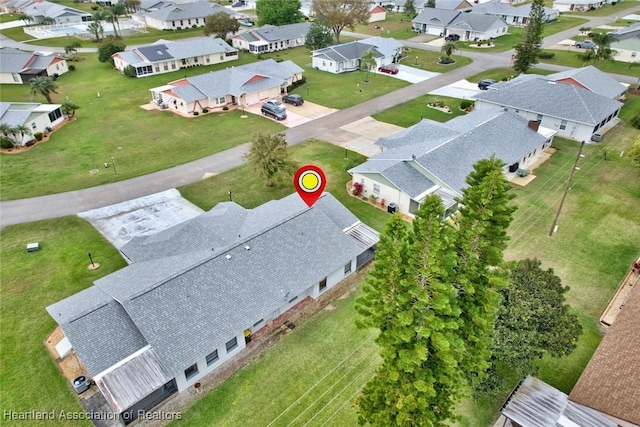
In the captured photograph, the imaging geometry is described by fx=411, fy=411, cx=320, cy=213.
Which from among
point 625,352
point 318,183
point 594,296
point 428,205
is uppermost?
point 428,205

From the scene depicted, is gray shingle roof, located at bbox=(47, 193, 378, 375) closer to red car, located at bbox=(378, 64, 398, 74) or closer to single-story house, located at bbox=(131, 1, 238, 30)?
red car, located at bbox=(378, 64, 398, 74)

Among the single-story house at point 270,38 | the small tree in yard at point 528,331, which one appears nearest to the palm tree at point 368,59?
the single-story house at point 270,38

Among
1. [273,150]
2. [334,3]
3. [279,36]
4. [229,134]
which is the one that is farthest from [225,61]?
[273,150]

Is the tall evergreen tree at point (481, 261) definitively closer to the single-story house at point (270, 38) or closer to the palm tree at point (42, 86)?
the palm tree at point (42, 86)

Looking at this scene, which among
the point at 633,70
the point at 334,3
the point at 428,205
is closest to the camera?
the point at 428,205

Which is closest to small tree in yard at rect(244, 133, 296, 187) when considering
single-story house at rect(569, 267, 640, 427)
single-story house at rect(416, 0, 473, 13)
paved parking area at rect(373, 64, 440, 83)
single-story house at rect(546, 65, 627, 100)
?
single-story house at rect(569, 267, 640, 427)

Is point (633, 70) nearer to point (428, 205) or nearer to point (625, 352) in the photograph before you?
point (625, 352)

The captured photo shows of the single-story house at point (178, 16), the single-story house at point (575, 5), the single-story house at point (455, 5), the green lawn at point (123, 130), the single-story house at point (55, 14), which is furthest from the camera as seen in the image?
the single-story house at point (575, 5)
